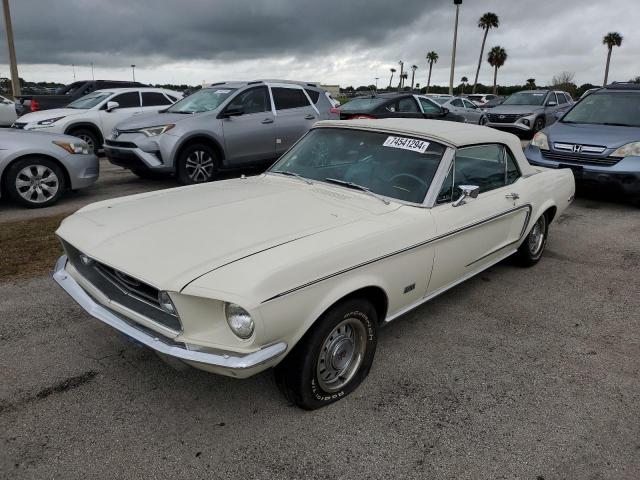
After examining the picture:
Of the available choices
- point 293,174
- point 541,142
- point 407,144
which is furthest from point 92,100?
point 407,144

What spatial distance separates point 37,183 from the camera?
271 inches

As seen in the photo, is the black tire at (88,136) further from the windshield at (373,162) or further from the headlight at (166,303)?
the headlight at (166,303)

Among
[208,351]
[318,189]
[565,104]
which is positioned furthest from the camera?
[565,104]

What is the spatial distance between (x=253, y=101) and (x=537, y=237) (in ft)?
18.3

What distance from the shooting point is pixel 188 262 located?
2.38 meters

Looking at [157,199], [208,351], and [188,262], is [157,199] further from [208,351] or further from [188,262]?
[208,351]

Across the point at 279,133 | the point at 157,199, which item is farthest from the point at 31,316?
the point at 279,133

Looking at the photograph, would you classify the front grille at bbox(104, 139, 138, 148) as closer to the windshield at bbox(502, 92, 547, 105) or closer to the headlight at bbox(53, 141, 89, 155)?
the headlight at bbox(53, 141, 89, 155)

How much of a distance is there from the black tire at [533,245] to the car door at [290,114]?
16.0ft

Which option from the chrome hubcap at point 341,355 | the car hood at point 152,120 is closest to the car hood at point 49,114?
the car hood at point 152,120

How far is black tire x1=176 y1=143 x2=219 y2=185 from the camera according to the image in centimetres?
788

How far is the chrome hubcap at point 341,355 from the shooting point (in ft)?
8.97

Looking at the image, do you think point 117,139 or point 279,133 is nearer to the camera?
point 117,139

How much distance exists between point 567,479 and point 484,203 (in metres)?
2.04
